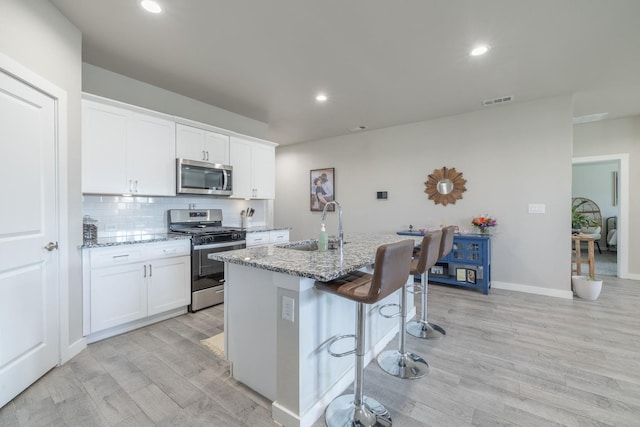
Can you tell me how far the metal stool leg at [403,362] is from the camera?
2059 mm

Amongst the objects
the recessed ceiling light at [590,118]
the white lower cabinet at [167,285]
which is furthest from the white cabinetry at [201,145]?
the recessed ceiling light at [590,118]

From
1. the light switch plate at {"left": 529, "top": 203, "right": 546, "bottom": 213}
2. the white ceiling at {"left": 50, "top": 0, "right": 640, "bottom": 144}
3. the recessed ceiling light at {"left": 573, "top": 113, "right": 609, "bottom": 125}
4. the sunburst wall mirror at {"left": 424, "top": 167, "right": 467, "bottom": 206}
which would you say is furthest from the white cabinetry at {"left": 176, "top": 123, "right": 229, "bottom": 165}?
the recessed ceiling light at {"left": 573, "top": 113, "right": 609, "bottom": 125}

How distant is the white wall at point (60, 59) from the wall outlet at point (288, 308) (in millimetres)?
1901

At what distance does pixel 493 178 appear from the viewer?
13.7 feet

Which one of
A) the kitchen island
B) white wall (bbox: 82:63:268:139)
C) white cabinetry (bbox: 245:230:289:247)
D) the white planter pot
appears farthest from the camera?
white cabinetry (bbox: 245:230:289:247)

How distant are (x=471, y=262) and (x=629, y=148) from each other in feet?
10.9

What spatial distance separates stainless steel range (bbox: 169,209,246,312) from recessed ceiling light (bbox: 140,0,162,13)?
207cm

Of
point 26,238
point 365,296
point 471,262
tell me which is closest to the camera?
point 365,296

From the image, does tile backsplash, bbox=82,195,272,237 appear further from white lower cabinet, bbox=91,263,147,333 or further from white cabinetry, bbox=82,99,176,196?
white lower cabinet, bbox=91,263,147,333

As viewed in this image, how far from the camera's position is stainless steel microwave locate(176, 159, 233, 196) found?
335cm

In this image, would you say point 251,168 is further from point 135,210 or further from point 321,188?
point 321,188

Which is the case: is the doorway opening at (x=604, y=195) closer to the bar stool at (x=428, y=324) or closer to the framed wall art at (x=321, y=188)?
the bar stool at (x=428, y=324)

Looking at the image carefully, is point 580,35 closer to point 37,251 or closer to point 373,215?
point 373,215

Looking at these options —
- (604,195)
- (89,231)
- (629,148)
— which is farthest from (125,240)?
(604,195)
